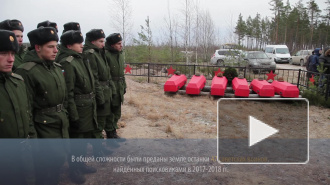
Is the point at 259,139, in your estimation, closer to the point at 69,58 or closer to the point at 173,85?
the point at 69,58

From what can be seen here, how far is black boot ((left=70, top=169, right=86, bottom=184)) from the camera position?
314 cm

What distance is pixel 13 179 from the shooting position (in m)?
2.26

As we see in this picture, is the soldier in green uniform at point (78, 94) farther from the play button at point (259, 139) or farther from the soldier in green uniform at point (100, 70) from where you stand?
the play button at point (259, 139)

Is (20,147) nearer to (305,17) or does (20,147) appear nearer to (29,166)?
(29,166)

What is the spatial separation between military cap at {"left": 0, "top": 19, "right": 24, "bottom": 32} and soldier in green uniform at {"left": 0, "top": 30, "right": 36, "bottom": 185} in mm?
1297

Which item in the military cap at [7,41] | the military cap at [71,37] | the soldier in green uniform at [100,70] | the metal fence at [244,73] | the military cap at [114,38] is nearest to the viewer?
the military cap at [7,41]

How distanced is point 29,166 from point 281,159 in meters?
3.50

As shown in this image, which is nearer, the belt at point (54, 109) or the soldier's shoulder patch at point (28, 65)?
the soldier's shoulder patch at point (28, 65)

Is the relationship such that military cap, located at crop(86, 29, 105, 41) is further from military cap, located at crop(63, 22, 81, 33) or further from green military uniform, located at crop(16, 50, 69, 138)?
green military uniform, located at crop(16, 50, 69, 138)

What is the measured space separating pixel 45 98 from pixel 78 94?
70 centimetres

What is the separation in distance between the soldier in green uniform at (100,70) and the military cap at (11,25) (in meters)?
0.88

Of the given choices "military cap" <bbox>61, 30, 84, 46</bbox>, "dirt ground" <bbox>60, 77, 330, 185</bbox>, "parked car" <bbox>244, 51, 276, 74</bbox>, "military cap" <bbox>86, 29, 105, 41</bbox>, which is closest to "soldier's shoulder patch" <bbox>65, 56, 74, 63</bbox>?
"military cap" <bbox>61, 30, 84, 46</bbox>

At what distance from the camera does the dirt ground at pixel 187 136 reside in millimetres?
3287

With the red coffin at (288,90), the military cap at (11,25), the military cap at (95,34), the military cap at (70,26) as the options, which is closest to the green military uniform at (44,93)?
the military cap at (11,25)
